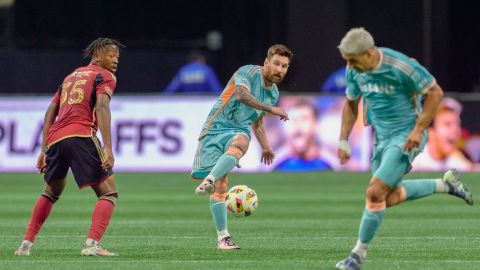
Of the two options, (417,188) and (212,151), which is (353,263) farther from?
(212,151)

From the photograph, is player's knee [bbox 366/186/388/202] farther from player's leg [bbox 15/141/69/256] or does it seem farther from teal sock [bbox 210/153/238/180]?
player's leg [bbox 15/141/69/256]

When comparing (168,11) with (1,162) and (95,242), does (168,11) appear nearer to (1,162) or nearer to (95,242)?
(1,162)

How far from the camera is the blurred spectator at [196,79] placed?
30812 millimetres

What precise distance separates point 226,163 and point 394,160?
2488 millimetres

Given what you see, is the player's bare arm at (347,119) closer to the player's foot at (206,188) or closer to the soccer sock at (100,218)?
the player's foot at (206,188)

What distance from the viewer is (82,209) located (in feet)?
61.4

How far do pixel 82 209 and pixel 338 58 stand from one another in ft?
41.5

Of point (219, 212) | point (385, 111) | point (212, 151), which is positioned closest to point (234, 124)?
point (212, 151)

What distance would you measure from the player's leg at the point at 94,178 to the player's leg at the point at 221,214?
134 centimetres

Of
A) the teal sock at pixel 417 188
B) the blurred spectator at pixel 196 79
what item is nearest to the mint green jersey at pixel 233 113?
the teal sock at pixel 417 188

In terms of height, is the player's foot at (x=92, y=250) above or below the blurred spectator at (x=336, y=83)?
above

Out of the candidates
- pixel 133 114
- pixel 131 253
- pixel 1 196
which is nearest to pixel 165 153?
pixel 133 114

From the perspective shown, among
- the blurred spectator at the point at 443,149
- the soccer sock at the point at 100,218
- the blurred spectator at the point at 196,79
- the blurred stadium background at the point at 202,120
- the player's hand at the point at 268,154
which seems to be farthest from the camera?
the blurred spectator at the point at 196,79

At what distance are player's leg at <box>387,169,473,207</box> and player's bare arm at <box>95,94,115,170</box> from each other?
239cm
